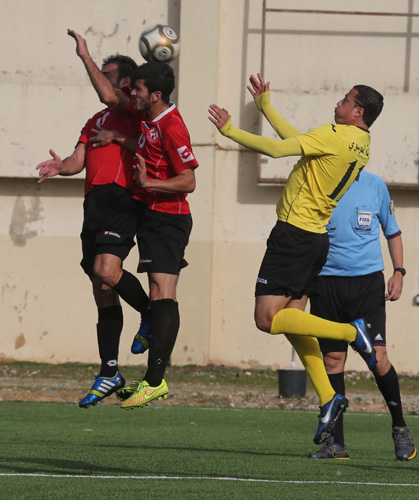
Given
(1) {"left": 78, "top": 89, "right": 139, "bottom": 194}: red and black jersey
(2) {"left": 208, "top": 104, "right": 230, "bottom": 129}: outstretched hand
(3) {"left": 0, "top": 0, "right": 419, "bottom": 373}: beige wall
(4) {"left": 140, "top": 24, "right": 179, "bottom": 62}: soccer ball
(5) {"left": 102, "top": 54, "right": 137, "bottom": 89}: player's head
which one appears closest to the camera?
(2) {"left": 208, "top": 104, "right": 230, "bottom": 129}: outstretched hand

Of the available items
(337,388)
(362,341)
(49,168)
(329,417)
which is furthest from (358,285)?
(49,168)

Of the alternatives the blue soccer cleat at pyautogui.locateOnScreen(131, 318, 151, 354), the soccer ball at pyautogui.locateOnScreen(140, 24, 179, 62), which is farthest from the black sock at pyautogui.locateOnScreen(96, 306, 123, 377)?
the soccer ball at pyautogui.locateOnScreen(140, 24, 179, 62)

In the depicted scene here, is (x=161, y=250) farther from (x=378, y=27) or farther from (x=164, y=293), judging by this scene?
(x=378, y=27)

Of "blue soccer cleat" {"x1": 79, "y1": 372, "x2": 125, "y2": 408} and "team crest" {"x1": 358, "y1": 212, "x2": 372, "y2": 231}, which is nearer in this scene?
"blue soccer cleat" {"x1": 79, "y1": 372, "x2": 125, "y2": 408}

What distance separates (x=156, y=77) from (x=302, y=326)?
6.03 ft

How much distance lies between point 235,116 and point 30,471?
9652 mm

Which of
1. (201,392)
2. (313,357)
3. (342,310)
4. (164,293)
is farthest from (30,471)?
(201,392)

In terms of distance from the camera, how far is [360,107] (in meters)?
6.73

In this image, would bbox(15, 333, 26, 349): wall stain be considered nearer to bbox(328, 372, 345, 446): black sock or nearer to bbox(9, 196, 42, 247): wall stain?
bbox(9, 196, 42, 247): wall stain

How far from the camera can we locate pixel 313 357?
6.65m

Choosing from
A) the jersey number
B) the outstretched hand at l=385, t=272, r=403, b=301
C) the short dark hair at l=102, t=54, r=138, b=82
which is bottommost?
the outstretched hand at l=385, t=272, r=403, b=301

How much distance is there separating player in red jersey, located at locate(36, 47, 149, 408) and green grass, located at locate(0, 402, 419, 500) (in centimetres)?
72

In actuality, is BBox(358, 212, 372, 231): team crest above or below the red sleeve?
below

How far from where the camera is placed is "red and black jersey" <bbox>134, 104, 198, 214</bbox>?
637cm
